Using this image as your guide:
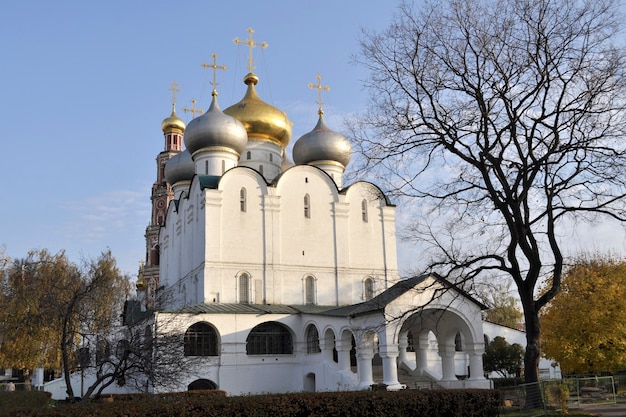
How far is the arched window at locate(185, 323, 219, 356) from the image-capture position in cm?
2636

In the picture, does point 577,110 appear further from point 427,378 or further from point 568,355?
point 427,378

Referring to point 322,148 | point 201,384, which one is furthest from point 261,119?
point 201,384

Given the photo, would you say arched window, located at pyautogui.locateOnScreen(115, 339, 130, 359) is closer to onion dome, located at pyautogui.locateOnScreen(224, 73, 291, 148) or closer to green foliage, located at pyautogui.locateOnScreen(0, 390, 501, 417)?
green foliage, located at pyautogui.locateOnScreen(0, 390, 501, 417)

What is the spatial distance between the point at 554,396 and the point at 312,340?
13.7 m

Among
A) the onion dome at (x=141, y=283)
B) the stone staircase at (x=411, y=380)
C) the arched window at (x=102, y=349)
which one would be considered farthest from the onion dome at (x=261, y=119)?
the arched window at (x=102, y=349)

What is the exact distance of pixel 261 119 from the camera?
3606 centimetres

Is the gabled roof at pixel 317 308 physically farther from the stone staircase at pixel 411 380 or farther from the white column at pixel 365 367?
the stone staircase at pixel 411 380

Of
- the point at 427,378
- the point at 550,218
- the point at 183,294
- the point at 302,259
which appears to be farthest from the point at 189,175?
the point at 550,218

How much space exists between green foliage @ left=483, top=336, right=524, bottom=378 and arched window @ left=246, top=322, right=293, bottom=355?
1037cm

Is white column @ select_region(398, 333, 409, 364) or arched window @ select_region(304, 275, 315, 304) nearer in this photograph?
white column @ select_region(398, 333, 409, 364)

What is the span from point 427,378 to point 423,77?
15.3 m

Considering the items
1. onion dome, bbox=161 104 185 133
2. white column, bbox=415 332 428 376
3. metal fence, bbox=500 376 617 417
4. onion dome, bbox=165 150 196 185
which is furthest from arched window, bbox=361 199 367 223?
onion dome, bbox=161 104 185 133

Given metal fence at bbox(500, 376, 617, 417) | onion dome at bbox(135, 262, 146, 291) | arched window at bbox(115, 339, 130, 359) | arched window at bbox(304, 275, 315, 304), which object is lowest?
metal fence at bbox(500, 376, 617, 417)

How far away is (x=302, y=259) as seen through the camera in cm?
3081
